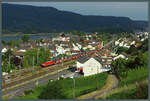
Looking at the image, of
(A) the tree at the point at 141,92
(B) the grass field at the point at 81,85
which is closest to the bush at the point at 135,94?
(A) the tree at the point at 141,92

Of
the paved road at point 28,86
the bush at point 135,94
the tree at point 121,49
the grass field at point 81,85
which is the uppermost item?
the tree at point 121,49

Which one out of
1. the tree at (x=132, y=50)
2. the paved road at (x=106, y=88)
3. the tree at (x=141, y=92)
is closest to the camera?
the tree at (x=141, y=92)

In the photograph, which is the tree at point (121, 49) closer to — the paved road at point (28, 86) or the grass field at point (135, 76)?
the grass field at point (135, 76)

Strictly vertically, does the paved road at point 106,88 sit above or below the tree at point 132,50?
below

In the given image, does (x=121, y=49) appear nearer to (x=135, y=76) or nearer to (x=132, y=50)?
(x=132, y=50)

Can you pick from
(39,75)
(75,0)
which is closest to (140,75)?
(75,0)

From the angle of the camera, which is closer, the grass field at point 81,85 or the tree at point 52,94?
the tree at point 52,94

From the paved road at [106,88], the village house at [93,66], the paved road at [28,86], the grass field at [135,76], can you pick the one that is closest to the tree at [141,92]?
the grass field at [135,76]

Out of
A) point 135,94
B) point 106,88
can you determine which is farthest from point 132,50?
point 135,94

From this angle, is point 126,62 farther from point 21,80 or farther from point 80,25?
point 80,25

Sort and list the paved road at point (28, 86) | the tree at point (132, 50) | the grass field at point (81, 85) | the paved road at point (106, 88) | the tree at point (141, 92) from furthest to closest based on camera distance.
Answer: the tree at point (132, 50), the paved road at point (28, 86), the grass field at point (81, 85), the paved road at point (106, 88), the tree at point (141, 92)
